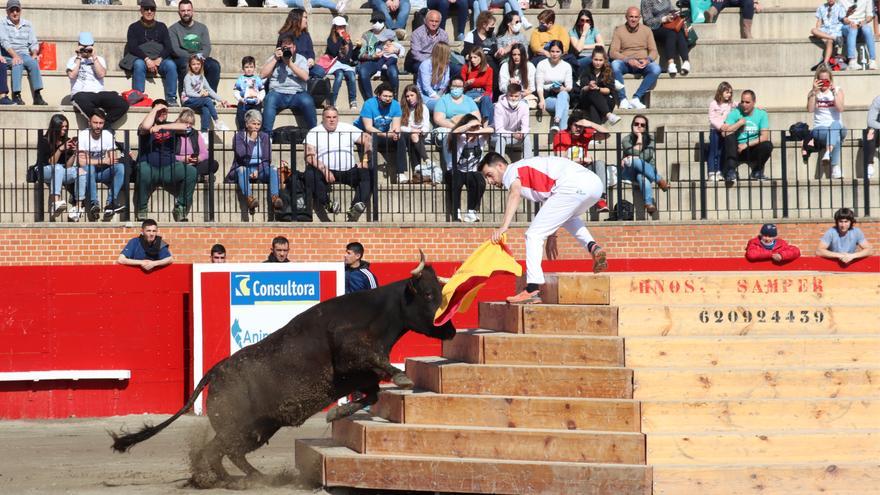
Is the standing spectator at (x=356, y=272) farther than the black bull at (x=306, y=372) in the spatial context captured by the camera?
Yes

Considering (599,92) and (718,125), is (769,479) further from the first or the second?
(599,92)

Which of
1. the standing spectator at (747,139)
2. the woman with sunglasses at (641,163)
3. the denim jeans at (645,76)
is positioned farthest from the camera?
the denim jeans at (645,76)

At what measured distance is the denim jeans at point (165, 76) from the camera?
2034 cm

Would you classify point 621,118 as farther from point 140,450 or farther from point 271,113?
point 140,450

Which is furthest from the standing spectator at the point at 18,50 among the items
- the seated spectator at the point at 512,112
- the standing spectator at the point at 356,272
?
the seated spectator at the point at 512,112

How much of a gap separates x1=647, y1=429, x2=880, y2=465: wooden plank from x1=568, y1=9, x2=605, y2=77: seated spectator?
11.3 m

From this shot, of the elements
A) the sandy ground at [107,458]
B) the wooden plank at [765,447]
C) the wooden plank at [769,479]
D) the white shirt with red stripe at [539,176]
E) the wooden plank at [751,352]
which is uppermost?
the white shirt with red stripe at [539,176]

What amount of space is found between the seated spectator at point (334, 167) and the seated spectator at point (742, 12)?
301 inches

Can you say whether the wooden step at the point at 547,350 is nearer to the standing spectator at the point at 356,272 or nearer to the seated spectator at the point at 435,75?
the standing spectator at the point at 356,272

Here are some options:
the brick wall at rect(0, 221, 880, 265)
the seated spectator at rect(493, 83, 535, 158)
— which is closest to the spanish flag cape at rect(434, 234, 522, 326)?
the brick wall at rect(0, 221, 880, 265)

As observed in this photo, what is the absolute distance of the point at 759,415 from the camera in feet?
36.5

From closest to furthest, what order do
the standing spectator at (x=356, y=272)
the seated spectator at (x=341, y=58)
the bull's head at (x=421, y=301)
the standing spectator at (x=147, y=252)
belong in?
the bull's head at (x=421, y=301) → the standing spectator at (x=356, y=272) → the standing spectator at (x=147, y=252) → the seated spectator at (x=341, y=58)

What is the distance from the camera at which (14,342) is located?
16.5 m

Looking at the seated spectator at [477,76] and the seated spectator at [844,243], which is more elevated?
the seated spectator at [477,76]
